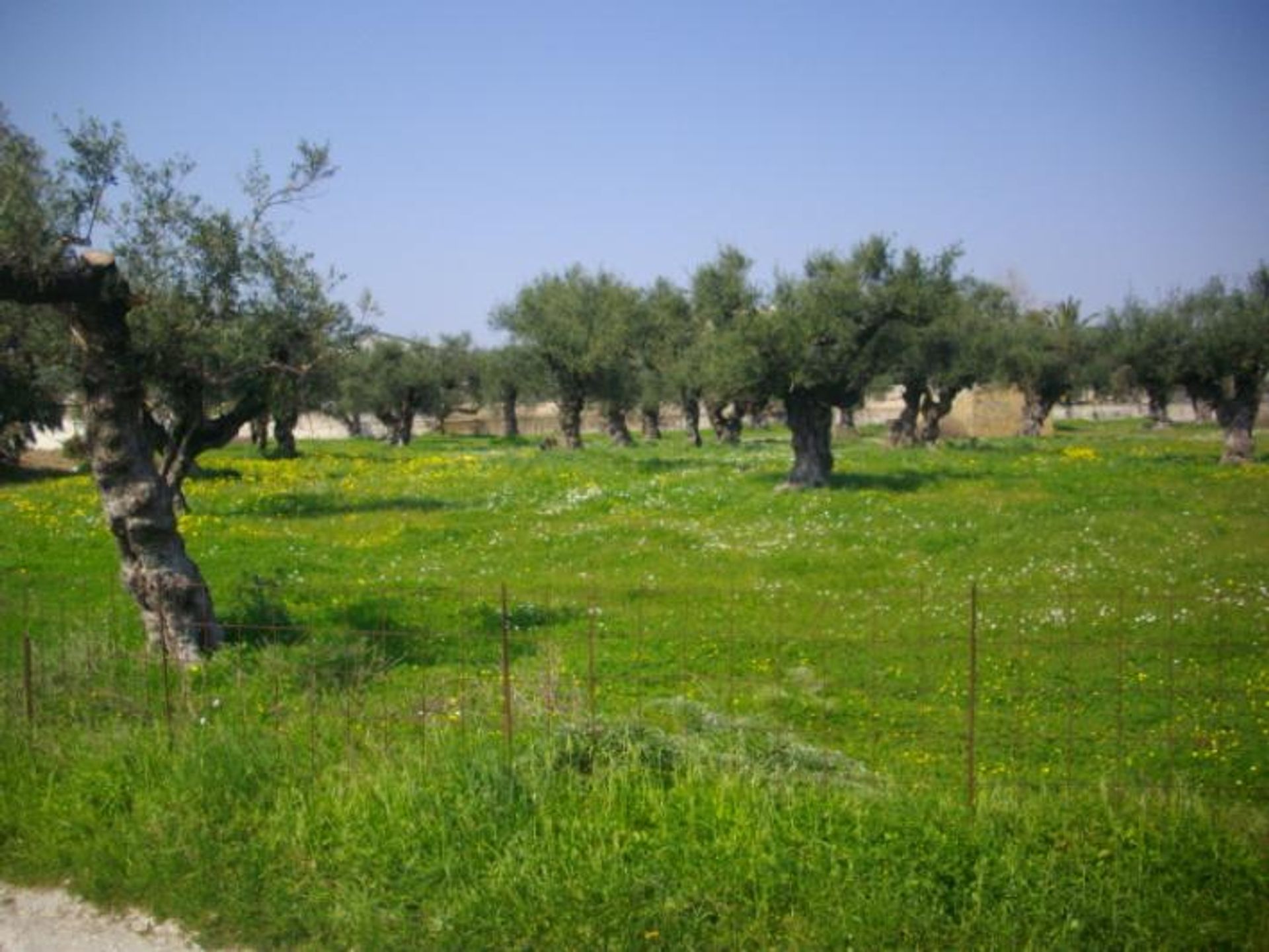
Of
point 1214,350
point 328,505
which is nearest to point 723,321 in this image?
point 328,505

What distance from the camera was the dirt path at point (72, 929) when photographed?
232 inches

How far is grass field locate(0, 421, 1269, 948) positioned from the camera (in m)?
5.78

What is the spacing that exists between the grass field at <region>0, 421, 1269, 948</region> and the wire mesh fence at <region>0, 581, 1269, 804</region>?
7 centimetres

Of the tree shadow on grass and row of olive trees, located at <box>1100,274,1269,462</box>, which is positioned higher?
row of olive trees, located at <box>1100,274,1269,462</box>

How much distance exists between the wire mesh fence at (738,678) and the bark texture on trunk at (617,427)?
121ft

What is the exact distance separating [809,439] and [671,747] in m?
21.5

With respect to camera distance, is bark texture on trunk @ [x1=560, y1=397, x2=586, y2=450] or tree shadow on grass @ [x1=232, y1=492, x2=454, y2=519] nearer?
tree shadow on grass @ [x1=232, y1=492, x2=454, y2=519]

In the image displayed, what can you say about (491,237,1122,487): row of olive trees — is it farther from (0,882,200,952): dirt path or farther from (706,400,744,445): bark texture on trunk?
(0,882,200,952): dirt path

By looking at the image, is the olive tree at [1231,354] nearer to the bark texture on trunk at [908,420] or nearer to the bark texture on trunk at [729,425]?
the bark texture on trunk at [908,420]

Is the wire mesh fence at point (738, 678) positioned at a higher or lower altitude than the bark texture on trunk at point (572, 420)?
lower

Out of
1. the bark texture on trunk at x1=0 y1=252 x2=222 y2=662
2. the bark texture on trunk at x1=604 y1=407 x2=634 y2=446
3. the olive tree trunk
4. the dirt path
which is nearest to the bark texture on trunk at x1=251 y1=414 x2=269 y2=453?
the bark texture on trunk at x1=604 y1=407 x2=634 y2=446

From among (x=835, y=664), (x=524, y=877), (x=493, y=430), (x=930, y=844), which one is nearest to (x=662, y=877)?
(x=524, y=877)

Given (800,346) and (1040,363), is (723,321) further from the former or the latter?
(1040,363)

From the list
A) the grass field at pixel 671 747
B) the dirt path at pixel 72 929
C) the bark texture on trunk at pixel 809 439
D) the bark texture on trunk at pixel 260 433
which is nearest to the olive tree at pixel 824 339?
the bark texture on trunk at pixel 809 439
